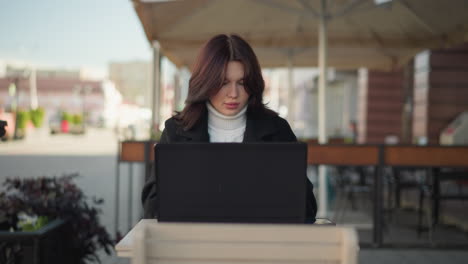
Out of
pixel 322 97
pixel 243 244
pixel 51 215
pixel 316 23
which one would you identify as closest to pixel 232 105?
pixel 243 244

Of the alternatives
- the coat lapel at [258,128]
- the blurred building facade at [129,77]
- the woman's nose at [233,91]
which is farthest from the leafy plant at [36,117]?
the blurred building facade at [129,77]

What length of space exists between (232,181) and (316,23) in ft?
18.2

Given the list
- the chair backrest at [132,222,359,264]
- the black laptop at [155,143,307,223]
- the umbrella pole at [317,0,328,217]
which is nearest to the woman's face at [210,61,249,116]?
the black laptop at [155,143,307,223]

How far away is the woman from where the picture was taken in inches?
69.8

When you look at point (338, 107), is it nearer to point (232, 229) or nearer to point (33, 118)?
point (232, 229)

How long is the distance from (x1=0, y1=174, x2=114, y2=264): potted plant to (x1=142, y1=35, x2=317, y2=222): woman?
123cm

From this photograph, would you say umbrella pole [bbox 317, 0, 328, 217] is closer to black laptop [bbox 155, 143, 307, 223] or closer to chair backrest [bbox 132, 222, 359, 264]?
black laptop [bbox 155, 143, 307, 223]

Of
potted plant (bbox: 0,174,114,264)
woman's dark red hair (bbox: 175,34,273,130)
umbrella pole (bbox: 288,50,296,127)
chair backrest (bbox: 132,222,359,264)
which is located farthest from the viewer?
umbrella pole (bbox: 288,50,296,127)

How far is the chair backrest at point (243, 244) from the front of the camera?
1.02 meters

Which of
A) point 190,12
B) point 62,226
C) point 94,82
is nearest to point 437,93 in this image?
point 190,12

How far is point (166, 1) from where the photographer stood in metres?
5.54

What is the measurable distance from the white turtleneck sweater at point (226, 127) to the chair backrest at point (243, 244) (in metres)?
0.93

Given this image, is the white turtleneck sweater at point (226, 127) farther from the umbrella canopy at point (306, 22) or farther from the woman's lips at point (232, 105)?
the umbrella canopy at point (306, 22)

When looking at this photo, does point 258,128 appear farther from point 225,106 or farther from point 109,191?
point 109,191
